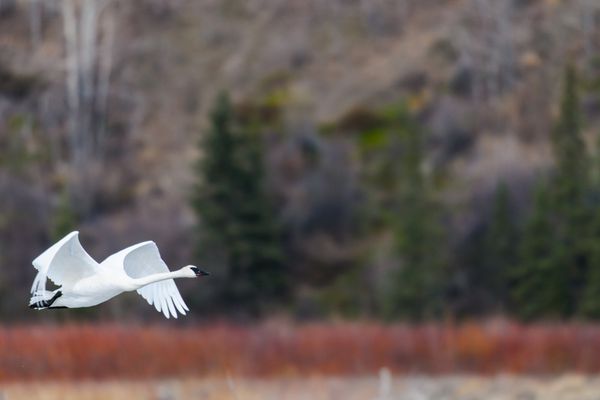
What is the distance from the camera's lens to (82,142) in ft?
172

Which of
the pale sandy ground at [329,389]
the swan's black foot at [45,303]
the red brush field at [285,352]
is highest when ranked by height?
the red brush field at [285,352]

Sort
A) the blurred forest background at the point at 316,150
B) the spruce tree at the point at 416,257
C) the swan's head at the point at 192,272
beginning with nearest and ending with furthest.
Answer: the swan's head at the point at 192,272, the spruce tree at the point at 416,257, the blurred forest background at the point at 316,150

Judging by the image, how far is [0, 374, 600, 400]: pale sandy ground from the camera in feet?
82.4

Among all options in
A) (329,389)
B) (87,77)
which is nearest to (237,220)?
(87,77)

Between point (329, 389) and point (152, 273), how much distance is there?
44.5ft

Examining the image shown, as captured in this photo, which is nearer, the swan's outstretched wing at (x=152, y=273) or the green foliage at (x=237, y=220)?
the swan's outstretched wing at (x=152, y=273)

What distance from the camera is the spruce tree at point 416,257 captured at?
39594 millimetres

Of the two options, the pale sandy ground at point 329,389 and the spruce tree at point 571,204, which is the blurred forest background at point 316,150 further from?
the pale sandy ground at point 329,389

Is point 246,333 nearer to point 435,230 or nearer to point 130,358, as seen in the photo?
point 130,358

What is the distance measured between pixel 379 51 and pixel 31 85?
1357 cm

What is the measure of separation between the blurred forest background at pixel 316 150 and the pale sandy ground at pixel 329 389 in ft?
33.7

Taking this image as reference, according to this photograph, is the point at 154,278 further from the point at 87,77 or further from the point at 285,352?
the point at 87,77

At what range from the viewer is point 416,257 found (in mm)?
39875

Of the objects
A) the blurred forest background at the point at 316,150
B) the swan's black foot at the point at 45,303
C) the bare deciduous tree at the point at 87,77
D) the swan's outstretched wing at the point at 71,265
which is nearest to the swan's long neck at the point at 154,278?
the swan's outstretched wing at the point at 71,265
